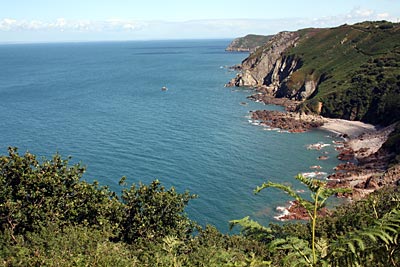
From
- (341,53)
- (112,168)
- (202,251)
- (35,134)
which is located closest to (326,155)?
(112,168)

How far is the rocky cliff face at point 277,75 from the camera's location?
131 meters

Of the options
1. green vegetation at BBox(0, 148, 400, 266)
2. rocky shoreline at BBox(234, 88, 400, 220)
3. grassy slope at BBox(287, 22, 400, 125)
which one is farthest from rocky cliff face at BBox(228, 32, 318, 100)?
green vegetation at BBox(0, 148, 400, 266)

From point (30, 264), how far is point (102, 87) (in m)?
144

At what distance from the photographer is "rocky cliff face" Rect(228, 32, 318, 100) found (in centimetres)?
13051

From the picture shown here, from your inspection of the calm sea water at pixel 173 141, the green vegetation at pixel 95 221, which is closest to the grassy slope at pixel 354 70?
the calm sea water at pixel 173 141

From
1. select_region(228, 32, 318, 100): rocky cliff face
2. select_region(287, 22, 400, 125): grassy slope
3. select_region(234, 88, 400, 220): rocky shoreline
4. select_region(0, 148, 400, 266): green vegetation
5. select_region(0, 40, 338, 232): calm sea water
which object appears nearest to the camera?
select_region(0, 148, 400, 266): green vegetation

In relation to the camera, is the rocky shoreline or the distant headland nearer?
the rocky shoreline

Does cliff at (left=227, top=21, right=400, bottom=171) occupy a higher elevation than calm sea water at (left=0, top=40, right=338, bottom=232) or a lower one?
higher

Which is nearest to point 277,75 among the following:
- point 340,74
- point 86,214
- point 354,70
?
point 340,74

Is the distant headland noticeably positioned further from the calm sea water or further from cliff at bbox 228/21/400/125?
the calm sea water

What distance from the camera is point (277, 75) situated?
522 ft

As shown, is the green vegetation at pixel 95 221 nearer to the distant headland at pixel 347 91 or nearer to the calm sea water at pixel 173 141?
the distant headland at pixel 347 91

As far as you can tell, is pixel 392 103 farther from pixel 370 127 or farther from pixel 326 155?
pixel 326 155

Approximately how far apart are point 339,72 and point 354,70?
641 centimetres
